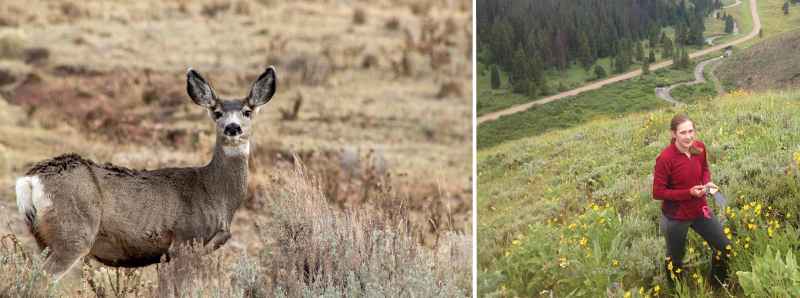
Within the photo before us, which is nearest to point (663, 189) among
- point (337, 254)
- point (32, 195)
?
point (337, 254)

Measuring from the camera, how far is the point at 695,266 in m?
4.88

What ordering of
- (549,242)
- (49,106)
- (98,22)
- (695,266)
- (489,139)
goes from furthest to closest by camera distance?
(98,22) → (49,106) → (489,139) → (549,242) → (695,266)

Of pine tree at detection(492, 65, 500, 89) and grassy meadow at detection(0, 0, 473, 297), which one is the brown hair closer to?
pine tree at detection(492, 65, 500, 89)

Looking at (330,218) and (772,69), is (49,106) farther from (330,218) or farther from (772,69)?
(772,69)

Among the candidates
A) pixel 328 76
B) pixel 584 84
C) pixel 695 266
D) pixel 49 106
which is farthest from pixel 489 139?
pixel 49 106

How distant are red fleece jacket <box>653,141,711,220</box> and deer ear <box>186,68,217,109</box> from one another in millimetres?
2577

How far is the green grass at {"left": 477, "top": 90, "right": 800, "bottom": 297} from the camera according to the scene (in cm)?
479

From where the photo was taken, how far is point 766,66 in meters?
4.96

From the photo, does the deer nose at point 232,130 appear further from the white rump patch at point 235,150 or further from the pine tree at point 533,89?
the pine tree at point 533,89

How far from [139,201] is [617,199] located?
273 cm

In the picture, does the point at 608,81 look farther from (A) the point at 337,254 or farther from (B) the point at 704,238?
(A) the point at 337,254

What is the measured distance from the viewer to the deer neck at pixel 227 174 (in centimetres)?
544

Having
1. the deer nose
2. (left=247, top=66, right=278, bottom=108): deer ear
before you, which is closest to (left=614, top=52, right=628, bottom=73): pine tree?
(left=247, top=66, right=278, bottom=108): deer ear

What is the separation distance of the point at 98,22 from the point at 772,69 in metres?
5.53
